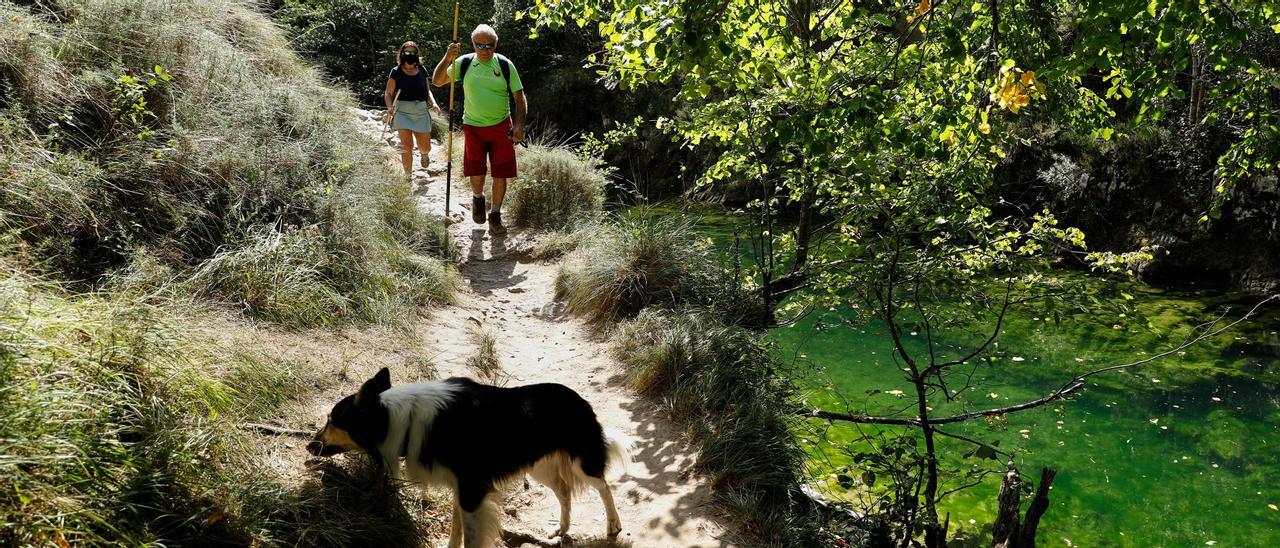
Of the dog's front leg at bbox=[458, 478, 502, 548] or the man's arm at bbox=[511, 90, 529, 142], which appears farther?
the man's arm at bbox=[511, 90, 529, 142]

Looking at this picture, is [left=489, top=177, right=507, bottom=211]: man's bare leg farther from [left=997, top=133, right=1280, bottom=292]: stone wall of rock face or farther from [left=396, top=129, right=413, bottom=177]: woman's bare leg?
[left=997, top=133, right=1280, bottom=292]: stone wall of rock face

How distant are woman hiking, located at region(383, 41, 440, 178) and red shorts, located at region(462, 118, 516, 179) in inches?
76.6

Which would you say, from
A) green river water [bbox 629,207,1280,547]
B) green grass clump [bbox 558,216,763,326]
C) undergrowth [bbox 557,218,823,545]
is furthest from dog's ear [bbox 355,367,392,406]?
green grass clump [bbox 558,216,763,326]

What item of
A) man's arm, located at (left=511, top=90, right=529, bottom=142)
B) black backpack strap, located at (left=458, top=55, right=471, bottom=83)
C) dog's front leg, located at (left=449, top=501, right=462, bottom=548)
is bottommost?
dog's front leg, located at (left=449, top=501, right=462, bottom=548)

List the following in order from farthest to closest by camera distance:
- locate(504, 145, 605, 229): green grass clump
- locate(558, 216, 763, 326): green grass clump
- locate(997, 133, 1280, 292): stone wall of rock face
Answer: locate(997, 133, 1280, 292): stone wall of rock face
locate(504, 145, 605, 229): green grass clump
locate(558, 216, 763, 326): green grass clump

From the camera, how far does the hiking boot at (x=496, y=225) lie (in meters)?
9.66

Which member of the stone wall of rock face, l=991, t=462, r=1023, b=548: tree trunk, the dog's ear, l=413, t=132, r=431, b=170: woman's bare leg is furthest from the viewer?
l=413, t=132, r=431, b=170: woman's bare leg

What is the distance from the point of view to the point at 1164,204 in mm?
11883

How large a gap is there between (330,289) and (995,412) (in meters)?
4.85

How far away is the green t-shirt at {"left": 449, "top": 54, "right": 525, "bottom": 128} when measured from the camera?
8.55m

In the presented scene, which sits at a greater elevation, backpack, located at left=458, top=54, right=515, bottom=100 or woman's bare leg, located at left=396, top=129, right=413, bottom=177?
backpack, located at left=458, top=54, right=515, bottom=100

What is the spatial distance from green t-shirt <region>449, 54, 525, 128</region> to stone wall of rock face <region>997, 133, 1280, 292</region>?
7.36 metres

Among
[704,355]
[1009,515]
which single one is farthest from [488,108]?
[1009,515]

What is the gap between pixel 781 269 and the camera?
962cm
